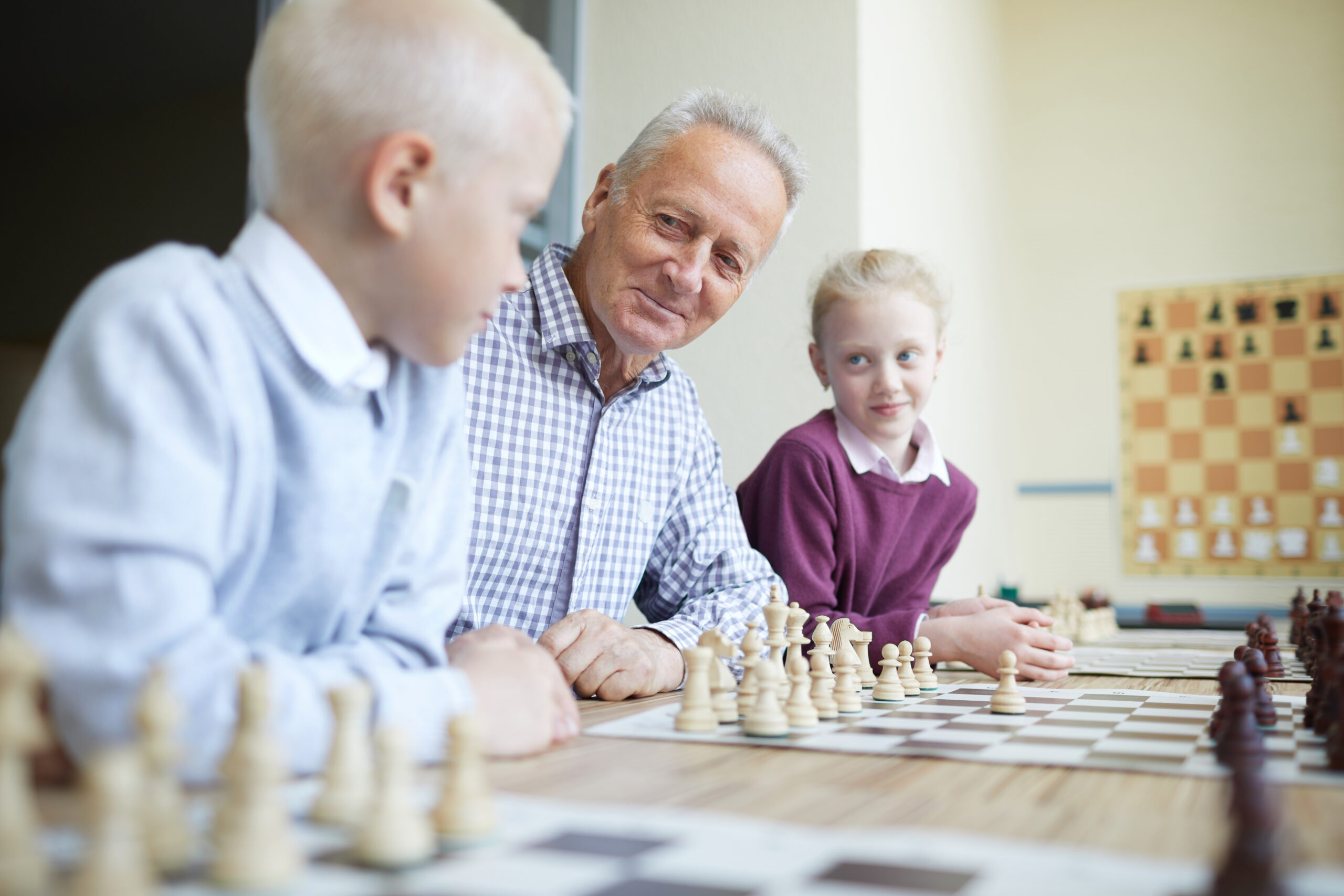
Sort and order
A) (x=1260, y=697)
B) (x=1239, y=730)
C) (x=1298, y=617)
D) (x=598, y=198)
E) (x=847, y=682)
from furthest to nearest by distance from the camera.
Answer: (x=1298, y=617) < (x=598, y=198) < (x=847, y=682) < (x=1260, y=697) < (x=1239, y=730)

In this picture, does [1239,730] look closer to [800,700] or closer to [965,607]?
[800,700]

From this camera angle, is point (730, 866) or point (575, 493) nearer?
point (730, 866)

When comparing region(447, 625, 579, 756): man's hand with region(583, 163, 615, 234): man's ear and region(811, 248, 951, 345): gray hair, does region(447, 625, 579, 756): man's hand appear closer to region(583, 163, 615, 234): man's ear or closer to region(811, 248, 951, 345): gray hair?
region(583, 163, 615, 234): man's ear

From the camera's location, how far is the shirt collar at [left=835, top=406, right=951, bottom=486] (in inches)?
91.0

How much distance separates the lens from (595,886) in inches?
23.7

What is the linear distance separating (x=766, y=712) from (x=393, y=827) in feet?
1.85

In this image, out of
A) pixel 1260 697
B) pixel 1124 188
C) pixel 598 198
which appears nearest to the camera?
pixel 1260 697

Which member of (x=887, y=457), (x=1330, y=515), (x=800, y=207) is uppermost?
(x=800, y=207)

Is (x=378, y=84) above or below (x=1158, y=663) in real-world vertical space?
above

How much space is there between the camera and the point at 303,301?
96 cm

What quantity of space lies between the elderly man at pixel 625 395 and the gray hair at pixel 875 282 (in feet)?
1.15

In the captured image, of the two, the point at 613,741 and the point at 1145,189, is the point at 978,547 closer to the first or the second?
the point at 1145,189

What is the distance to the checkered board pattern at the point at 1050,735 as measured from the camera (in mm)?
981

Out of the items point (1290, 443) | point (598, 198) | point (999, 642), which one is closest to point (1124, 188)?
point (1290, 443)
